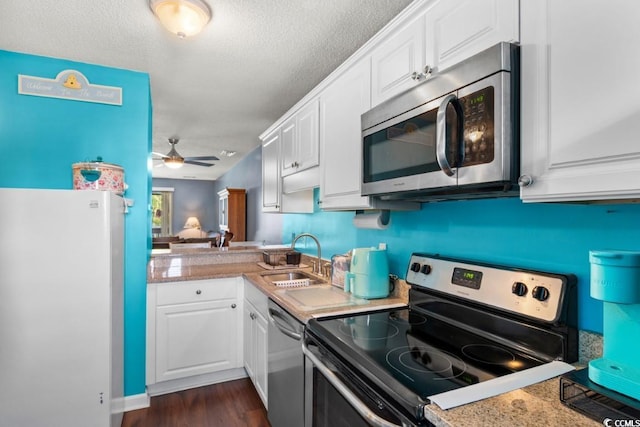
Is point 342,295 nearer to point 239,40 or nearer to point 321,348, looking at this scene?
point 321,348

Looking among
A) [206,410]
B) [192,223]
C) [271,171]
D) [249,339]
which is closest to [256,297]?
[249,339]

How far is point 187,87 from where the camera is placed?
2.62 meters

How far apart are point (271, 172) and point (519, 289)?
7.38ft

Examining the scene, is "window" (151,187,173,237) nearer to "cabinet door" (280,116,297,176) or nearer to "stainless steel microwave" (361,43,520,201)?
"cabinet door" (280,116,297,176)

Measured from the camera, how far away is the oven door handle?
36.2 inches

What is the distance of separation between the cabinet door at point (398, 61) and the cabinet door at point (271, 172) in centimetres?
141

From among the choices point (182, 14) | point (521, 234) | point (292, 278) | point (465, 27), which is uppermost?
point (182, 14)

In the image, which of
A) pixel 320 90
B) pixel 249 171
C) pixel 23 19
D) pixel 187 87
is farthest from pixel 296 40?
pixel 249 171

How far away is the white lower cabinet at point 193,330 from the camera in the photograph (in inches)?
94.7

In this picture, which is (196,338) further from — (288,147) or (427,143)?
(427,143)

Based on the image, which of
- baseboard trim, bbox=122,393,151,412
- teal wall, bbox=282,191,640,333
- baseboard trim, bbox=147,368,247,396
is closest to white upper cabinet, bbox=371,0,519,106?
teal wall, bbox=282,191,640,333

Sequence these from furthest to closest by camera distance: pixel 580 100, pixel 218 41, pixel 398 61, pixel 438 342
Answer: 1. pixel 218 41
2. pixel 398 61
3. pixel 438 342
4. pixel 580 100

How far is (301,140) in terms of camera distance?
234 cm

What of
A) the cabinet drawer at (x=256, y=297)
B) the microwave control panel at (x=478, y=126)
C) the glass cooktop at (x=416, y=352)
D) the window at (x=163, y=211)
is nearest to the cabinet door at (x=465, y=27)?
the microwave control panel at (x=478, y=126)
